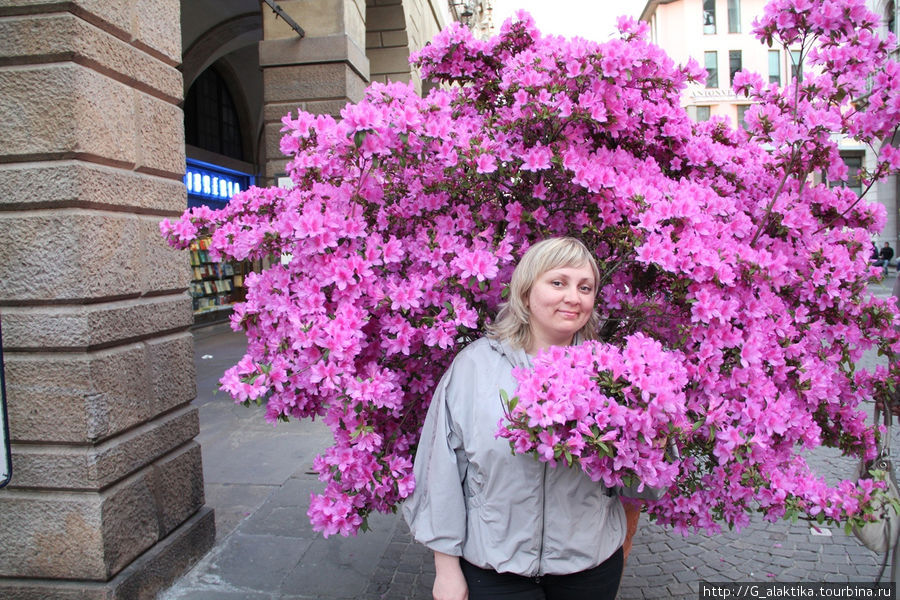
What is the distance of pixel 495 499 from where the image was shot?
1.84 metres

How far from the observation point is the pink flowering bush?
2.02 metres

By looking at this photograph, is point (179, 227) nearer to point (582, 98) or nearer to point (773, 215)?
point (582, 98)

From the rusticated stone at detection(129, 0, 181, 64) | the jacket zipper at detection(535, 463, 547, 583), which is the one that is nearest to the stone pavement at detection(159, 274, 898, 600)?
the jacket zipper at detection(535, 463, 547, 583)

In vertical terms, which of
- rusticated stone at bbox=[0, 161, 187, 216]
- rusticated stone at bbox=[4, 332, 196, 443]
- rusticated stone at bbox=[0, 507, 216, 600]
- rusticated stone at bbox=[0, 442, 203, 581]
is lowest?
rusticated stone at bbox=[0, 507, 216, 600]

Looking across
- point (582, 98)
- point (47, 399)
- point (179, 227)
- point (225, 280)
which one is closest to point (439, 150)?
point (582, 98)

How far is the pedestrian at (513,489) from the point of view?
1.84 m

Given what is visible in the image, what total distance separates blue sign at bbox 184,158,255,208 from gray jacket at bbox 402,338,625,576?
11741 mm

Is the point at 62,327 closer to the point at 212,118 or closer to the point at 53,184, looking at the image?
the point at 53,184

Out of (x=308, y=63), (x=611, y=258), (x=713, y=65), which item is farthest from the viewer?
(x=713, y=65)

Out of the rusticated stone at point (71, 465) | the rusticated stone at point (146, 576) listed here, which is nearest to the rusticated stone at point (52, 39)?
the rusticated stone at point (71, 465)

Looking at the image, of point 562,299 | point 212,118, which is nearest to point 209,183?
point 212,118

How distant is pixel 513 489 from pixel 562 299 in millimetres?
593

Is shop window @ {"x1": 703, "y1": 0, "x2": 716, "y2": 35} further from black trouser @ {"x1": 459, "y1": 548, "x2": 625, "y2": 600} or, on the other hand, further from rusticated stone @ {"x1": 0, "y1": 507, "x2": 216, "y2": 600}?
black trouser @ {"x1": 459, "y1": 548, "x2": 625, "y2": 600}

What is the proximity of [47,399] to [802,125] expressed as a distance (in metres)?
3.35
